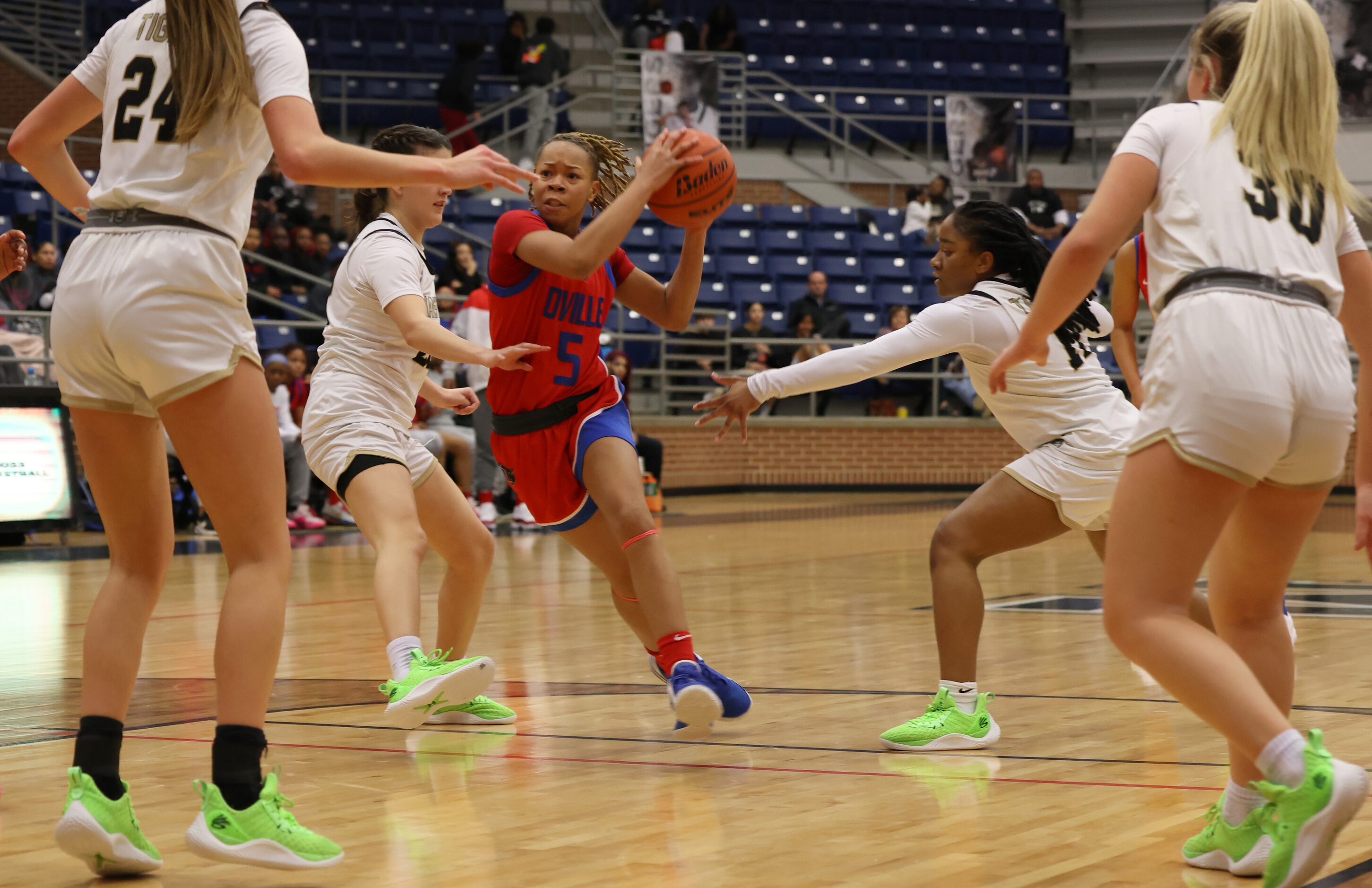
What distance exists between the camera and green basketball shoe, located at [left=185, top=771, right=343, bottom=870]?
270cm

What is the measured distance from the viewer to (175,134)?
9.00ft

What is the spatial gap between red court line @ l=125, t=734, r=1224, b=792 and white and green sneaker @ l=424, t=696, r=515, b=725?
41 cm

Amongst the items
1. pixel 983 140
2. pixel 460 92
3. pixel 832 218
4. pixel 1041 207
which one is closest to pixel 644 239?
pixel 460 92

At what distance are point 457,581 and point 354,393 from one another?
0.60 metres

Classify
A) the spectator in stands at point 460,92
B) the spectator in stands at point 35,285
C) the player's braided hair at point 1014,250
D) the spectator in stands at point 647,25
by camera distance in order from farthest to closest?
the spectator in stands at point 647,25
the spectator in stands at point 460,92
the spectator in stands at point 35,285
the player's braided hair at point 1014,250

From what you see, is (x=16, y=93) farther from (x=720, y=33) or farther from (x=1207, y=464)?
(x=1207, y=464)

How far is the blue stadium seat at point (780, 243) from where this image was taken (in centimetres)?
1800

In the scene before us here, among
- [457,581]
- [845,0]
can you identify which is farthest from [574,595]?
[845,0]

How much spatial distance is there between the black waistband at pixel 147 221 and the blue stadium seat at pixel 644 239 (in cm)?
1401

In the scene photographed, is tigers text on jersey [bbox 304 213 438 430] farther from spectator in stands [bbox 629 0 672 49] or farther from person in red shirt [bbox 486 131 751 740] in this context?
spectator in stands [bbox 629 0 672 49]

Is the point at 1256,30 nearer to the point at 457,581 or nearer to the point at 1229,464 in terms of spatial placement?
the point at 1229,464

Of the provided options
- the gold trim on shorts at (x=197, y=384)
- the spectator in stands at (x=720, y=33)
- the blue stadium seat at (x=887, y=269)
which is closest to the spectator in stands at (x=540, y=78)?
the spectator in stands at (x=720, y=33)

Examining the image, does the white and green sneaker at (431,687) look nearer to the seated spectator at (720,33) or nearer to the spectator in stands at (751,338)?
the spectator in stands at (751,338)

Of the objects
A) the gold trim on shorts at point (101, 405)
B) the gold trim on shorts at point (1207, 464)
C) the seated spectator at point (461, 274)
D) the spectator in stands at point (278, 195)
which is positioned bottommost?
the seated spectator at point (461, 274)
